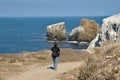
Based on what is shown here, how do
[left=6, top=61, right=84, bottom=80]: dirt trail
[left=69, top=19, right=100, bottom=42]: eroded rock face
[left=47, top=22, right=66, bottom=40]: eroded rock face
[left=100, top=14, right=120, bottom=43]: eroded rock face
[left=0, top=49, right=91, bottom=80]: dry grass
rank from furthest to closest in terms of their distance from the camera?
[left=47, top=22, right=66, bottom=40]: eroded rock face
[left=69, top=19, right=100, bottom=42]: eroded rock face
[left=100, top=14, right=120, bottom=43]: eroded rock face
[left=0, top=49, right=91, bottom=80]: dry grass
[left=6, top=61, right=84, bottom=80]: dirt trail

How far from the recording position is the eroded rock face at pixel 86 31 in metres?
131

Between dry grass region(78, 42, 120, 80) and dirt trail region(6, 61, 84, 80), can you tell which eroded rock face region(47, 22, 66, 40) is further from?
dry grass region(78, 42, 120, 80)

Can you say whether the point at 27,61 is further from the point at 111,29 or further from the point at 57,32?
the point at 57,32

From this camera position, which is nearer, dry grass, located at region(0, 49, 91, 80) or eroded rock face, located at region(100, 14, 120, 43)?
dry grass, located at region(0, 49, 91, 80)

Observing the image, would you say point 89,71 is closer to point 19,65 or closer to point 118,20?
point 19,65

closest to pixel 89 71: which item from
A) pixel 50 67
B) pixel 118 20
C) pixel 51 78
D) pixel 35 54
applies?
pixel 51 78

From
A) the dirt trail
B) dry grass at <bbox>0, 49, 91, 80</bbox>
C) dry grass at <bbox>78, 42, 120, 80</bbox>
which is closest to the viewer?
dry grass at <bbox>78, 42, 120, 80</bbox>

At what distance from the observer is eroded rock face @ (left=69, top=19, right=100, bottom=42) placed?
131 m

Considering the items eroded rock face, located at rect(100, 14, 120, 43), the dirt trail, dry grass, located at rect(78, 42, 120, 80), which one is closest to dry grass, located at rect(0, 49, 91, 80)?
the dirt trail

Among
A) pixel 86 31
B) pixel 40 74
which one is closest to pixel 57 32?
pixel 86 31

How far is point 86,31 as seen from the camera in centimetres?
13362

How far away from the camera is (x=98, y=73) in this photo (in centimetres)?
1273

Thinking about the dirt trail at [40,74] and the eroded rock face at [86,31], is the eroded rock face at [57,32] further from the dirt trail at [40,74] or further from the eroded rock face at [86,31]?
the dirt trail at [40,74]

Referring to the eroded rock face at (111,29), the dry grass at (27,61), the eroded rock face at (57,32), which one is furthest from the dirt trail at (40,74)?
the eroded rock face at (57,32)
